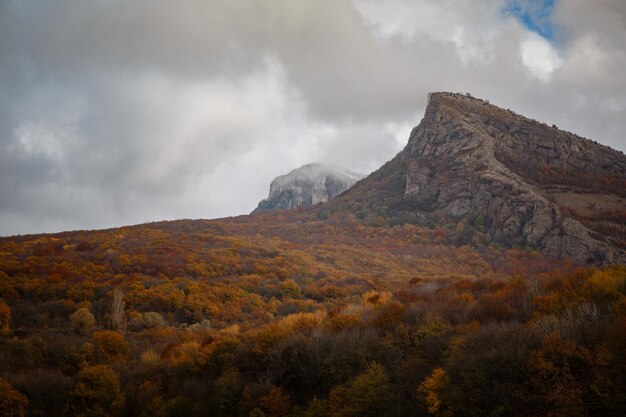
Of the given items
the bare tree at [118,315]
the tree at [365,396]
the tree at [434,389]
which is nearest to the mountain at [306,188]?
the bare tree at [118,315]

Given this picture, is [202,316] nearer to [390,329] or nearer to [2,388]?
[2,388]

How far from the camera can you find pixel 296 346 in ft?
50.4

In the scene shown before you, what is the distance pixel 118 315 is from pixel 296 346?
1264 cm

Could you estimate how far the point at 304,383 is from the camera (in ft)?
46.6

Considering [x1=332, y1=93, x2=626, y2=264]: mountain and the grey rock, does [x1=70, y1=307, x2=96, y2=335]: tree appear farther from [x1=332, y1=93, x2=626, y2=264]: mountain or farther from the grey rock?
the grey rock

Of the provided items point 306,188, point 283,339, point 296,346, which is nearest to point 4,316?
point 283,339

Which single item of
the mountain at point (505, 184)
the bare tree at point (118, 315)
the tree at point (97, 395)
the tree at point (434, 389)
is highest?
the mountain at point (505, 184)

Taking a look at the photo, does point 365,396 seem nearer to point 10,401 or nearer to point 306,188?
point 10,401

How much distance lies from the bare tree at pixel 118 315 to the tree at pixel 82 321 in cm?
107

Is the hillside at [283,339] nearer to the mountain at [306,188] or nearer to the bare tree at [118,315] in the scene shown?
the bare tree at [118,315]

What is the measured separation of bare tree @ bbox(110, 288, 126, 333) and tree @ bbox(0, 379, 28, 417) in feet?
26.3

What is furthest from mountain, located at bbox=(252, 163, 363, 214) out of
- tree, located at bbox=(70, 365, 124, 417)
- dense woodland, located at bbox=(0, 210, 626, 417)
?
tree, located at bbox=(70, 365, 124, 417)

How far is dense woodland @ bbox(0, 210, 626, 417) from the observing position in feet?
33.8

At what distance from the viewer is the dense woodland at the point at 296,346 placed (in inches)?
406
